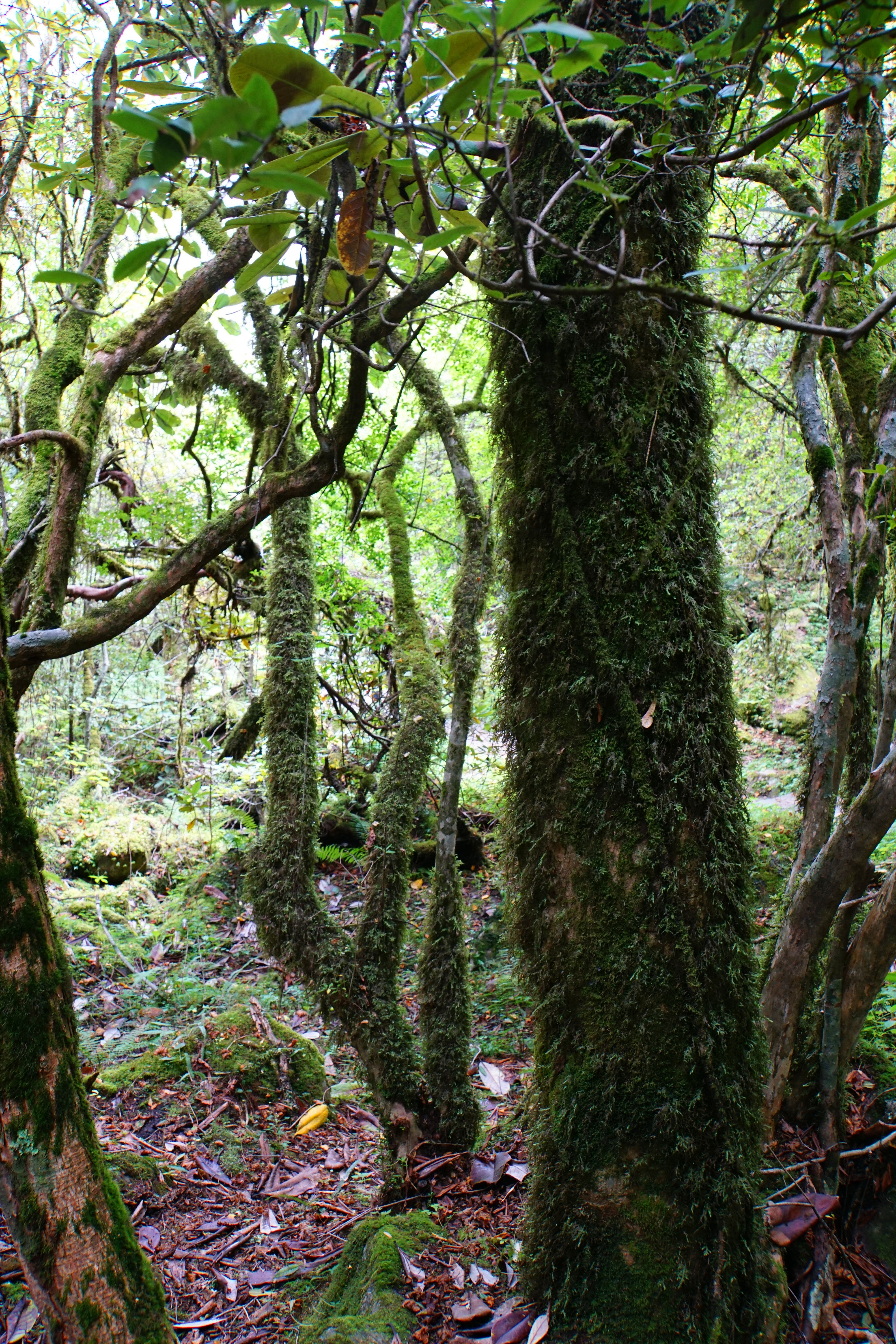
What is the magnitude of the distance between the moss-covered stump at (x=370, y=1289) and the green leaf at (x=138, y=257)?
2.25 metres

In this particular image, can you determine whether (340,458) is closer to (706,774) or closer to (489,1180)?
(706,774)

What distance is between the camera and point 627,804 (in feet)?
5.15

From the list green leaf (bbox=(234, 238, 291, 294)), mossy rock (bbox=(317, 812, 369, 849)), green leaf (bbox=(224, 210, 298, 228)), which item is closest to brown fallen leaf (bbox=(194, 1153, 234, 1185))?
mossy rock (bbox=(317, 812, 369, 849))

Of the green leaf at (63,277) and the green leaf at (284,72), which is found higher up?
the green leaf at (284,72)

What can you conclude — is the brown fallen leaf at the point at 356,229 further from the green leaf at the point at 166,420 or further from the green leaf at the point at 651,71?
the green leaf at the point at 166,420

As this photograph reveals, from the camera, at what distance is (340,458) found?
2322 mm

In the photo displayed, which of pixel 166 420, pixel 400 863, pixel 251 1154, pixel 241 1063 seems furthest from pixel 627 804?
pixel 241 1063

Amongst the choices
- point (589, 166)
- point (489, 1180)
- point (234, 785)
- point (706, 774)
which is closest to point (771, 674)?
point (234, 785)

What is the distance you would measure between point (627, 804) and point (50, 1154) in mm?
1283

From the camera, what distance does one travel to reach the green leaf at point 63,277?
2.77ft

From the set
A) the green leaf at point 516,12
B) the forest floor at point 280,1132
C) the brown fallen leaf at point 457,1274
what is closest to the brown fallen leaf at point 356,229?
the green leaf at point 516,12

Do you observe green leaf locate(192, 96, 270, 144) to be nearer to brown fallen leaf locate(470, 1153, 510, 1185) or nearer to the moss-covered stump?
the moss-covered stump

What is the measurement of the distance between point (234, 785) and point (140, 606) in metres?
4.35

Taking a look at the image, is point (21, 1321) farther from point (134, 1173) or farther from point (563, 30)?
point (563, 30)
